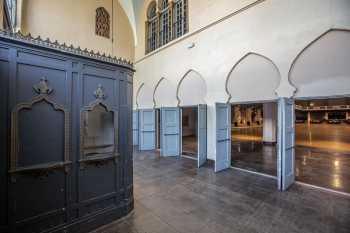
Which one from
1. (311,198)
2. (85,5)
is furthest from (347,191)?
Answer: (85,5)

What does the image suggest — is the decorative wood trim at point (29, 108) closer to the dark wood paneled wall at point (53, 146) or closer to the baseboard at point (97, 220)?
the dark wood paneled wall at point (53, 146)

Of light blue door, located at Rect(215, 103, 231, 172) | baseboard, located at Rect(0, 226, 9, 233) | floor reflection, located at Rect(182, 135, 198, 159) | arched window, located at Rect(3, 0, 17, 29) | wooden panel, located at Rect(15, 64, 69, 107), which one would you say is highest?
arched window, located at Rect(3, 0, 17, 29)

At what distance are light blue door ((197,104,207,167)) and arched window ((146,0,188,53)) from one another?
13.3ft

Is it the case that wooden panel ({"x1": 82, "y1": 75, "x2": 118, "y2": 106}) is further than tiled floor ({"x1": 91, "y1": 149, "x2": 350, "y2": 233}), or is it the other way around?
tiled floor ({"x1": 91, "y1": 149, "x2": 350, "y2": 233})

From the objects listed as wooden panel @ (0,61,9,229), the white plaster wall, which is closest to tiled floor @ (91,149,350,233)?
wooden panel @ (0,61,9,229)

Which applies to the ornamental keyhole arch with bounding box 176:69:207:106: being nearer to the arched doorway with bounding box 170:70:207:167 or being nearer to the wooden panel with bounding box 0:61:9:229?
the arched doorway with bounding box 170:70:207:167

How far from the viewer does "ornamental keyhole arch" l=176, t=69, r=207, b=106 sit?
317 inches

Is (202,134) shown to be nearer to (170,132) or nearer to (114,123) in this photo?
(170,132)

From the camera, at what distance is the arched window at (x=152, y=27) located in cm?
1121

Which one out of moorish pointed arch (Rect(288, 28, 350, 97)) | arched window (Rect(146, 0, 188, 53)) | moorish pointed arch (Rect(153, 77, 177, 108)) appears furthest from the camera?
moorish pointed arch (Rect(153, 77, 177, 108))

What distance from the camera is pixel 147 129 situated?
10555 millimetres

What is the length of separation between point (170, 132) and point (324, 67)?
6270mm

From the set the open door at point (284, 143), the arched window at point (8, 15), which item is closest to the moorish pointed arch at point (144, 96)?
the arched window at point (8, 15)

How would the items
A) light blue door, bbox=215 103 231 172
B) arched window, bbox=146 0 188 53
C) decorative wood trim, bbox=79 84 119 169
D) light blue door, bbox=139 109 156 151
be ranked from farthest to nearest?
light blue door, bbox=139 109 156 151
arched window, bbox=146 0 188 53
light blue door, bbox=215 103 231 172
decorative wood trim, bbox=79 84 119 169
